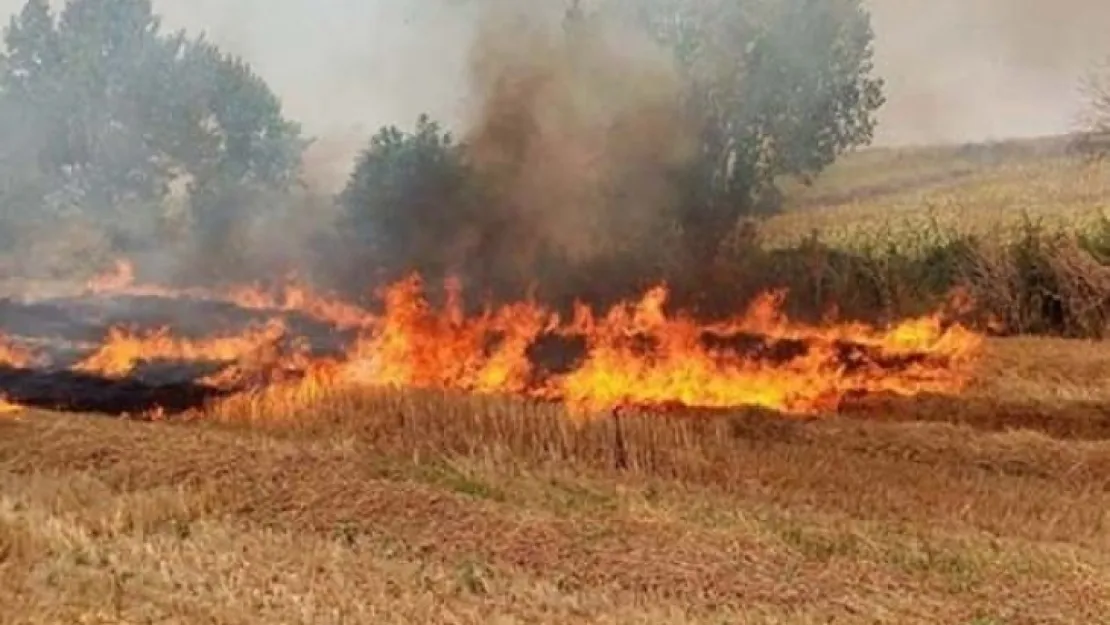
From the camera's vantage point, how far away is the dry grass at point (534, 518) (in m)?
8.10

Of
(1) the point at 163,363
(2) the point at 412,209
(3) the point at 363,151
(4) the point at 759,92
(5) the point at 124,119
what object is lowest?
(1) the point at 163,363

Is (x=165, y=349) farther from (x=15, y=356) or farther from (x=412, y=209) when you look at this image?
(x=412, y=209)

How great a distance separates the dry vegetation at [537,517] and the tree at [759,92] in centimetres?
787

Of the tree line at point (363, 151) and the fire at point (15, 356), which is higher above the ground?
the tree line at point (363, 151)

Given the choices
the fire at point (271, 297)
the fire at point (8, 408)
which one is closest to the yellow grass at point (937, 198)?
the fire at point (271, 297)

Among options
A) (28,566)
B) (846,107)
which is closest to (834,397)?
(28,566)

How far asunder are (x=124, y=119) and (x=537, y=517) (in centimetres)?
3422

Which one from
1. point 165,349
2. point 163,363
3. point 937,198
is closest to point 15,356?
point 165,349

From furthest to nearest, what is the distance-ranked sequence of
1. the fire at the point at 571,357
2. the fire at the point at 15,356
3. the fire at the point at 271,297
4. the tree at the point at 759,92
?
the tree at the point at 759,92, the fire at the point at 271,297, the fire at the point at 15,356, the fire at the point at 571,357

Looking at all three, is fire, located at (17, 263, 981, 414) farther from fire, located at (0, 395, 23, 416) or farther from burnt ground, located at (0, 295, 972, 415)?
fire, located at (0, 395, 23, 416)

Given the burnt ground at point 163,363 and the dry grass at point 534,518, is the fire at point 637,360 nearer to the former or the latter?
the burnt ground at point 163,363

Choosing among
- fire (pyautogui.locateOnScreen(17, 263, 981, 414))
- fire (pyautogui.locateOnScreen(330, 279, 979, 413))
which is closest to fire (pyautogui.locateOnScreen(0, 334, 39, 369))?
fire (pyautogui.locateOnScreen(17, 263, 981, 414))

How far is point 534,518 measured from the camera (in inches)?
392

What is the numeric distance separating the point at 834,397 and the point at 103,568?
1031 centimetres
